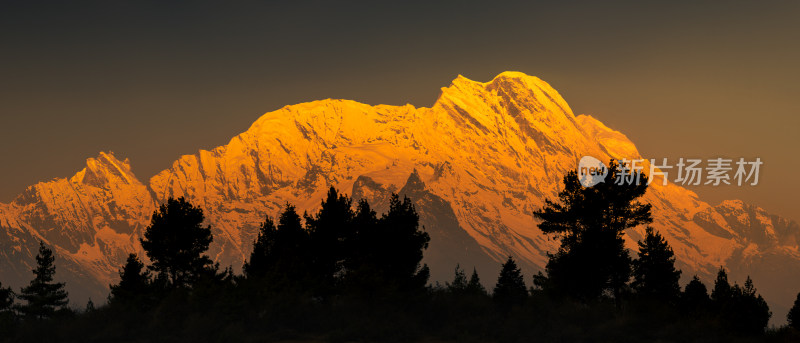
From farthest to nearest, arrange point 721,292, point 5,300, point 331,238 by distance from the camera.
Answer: point 5,300, point 331,238, point 721,292

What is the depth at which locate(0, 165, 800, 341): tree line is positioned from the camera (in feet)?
195

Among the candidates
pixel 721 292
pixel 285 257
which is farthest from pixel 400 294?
pixel 721 292

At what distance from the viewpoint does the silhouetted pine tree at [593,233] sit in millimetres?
67562

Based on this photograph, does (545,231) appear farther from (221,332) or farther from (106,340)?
(106,340)

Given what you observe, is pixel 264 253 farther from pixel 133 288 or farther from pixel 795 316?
pixel 795 316

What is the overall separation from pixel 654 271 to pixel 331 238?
26.6 metres

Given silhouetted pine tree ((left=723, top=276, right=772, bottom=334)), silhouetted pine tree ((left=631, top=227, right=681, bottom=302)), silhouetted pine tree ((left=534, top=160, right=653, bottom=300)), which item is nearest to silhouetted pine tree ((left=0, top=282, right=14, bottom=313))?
silhouetted pine tree ((left=534, top=160, right=653, bottom=300))

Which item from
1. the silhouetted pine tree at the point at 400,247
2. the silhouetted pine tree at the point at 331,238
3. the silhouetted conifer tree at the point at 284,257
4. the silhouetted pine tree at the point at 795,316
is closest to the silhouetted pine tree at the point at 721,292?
the silhouetted pine tree at the point at 795,316

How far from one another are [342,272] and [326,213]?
5.18 metres

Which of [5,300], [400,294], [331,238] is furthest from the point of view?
[5,300]

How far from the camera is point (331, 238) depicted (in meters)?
78.9

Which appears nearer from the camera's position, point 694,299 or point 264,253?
point 694,299

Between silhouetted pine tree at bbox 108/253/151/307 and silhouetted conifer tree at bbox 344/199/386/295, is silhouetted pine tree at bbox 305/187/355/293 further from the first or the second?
silhouetted pine tree at bbox 108/253/151/307

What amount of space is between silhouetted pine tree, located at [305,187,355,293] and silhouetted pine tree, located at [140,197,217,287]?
9504 millimetres
